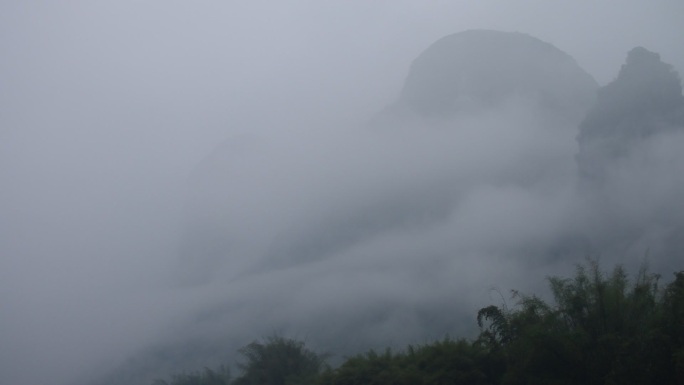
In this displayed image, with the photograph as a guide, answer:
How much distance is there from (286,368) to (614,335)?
17992 millimetres

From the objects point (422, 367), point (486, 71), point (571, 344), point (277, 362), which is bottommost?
point (571, 344)

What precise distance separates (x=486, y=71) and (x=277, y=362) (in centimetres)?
5246

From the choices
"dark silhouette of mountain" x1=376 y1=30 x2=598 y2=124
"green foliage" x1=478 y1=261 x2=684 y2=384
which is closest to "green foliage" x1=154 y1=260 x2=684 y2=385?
"green foliage" x1=478 y1=261 x2=684 y2=384

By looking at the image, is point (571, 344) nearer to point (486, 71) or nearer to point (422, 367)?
point (422, 367)

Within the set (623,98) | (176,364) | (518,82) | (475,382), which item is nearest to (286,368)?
(475,382)

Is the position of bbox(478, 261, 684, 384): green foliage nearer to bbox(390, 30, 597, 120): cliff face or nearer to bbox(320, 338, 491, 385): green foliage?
bbox(320, 338, 491, 385): green foliage

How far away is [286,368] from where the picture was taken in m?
30.6

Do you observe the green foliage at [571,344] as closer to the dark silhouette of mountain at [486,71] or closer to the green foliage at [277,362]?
the green foliage at [277,362]

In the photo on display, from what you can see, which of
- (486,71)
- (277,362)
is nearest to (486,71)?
(486,71)

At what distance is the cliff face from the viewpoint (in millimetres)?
68500

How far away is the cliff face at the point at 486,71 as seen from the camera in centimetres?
6850

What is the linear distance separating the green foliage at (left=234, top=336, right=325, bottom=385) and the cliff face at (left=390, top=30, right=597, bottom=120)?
43585mm

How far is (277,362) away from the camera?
100ft

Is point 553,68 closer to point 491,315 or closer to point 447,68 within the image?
point 447,68
